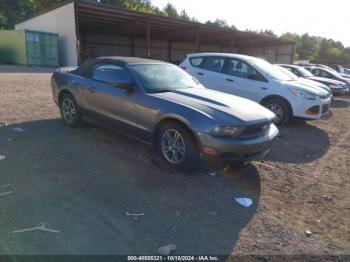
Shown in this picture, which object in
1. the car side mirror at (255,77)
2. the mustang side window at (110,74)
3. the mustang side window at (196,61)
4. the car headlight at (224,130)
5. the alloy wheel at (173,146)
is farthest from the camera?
→ the mustang side window at (196,61)

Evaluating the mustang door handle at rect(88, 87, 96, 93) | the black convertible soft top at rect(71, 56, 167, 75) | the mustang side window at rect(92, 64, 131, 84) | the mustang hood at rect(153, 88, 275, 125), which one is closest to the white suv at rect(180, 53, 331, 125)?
the black convertible soft top at rect(71, 56, 167, 75)

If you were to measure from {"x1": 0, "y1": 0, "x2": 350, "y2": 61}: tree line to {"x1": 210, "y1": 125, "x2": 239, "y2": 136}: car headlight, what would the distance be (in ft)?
62.6

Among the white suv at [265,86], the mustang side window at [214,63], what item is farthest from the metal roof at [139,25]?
the white suv at [265,86]

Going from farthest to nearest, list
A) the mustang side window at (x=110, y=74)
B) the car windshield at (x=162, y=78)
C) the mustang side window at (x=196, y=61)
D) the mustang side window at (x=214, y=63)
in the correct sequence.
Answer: the mustang side window at (x=196, y=61)
the mustang side window at (x=214, y=63)
the mustang side window at (x=110, y=74)
the car windshield at (x=162, y=78)

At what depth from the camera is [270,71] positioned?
8602mm

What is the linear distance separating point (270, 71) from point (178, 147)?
5.20 m

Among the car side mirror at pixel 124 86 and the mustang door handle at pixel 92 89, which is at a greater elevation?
the car side mirror at pixel 124 86

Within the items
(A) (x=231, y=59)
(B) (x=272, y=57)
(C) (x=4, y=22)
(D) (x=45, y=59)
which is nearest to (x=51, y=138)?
(A) (x=231, y=59)

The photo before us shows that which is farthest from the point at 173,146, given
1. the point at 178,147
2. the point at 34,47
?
the point at 34,47

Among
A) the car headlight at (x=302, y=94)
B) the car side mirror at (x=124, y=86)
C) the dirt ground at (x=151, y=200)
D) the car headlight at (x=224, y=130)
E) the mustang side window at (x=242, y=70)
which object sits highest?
the mustang side window at (x=242, y=70)

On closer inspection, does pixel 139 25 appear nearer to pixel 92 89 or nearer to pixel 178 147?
pixel 92 89

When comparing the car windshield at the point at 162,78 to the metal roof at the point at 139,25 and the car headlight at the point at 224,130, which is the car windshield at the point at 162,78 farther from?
the metal roof at the point at 139,25

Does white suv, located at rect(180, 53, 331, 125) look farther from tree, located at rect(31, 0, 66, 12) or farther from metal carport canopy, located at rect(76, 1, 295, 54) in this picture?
tree, located at rect(31, 0, 66, 12)

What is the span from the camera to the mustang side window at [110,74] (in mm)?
5285
